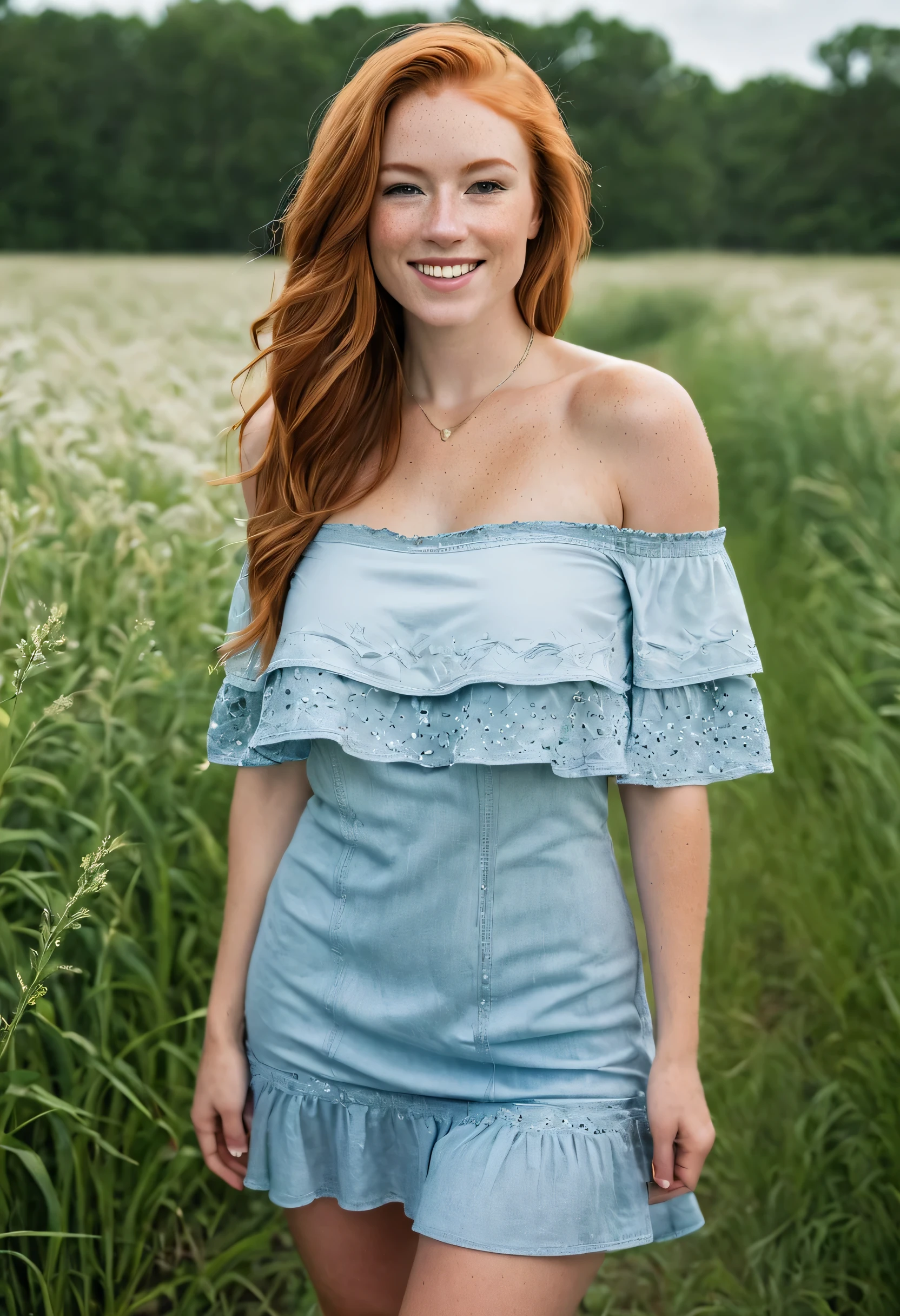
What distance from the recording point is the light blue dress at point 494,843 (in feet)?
4.32

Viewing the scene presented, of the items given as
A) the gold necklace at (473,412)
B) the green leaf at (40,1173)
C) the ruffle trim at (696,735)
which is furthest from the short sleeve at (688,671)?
the green leaf at (40,1173)

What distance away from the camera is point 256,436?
1.67 metres

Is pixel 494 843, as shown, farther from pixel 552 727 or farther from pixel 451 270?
pixel 451 270

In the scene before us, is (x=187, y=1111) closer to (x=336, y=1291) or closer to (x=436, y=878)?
(x=336, y=1291)

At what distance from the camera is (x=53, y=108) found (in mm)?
6172

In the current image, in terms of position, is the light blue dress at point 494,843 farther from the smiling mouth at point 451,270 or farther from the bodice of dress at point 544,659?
the smiling mouth at point 451,270

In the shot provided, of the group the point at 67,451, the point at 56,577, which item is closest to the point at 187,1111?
the point at 56,577

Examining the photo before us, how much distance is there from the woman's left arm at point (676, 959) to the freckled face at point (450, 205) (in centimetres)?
63

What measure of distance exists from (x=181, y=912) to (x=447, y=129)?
1.55m

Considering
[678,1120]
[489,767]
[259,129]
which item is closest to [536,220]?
[489,767]

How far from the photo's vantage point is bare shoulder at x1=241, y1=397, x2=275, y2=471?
1.66 m

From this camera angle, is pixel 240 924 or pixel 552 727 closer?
pixel 552 727

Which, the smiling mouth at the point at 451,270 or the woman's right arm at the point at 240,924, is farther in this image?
the woman's right arm at the point at 240,924

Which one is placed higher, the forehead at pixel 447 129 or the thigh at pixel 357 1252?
the forehead at pixel 447 129
